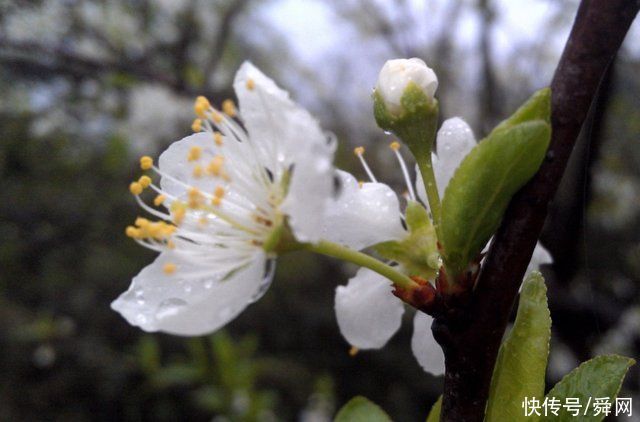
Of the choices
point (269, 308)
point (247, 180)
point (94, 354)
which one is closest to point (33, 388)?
point (94, 354)

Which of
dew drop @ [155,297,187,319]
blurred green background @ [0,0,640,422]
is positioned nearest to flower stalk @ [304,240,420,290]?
dew drop @ [155,297,187,319]

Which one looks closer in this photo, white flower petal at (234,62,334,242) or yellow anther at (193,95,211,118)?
white flower petal at (234,62,334,242)

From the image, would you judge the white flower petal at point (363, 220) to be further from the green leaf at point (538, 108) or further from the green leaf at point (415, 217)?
the green leaf at point (538, 108)

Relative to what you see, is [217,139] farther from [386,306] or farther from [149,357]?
[149,357]

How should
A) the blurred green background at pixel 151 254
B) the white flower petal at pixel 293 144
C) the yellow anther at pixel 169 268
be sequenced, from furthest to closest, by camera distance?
1. the blurred green background at pixel 151 254
2. the yellow anther at pixel 169 268
3. the white flower petal at pixel 293 144

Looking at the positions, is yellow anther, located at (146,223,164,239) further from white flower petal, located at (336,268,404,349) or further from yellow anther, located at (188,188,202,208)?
white flower petal, located at (336,268,404,349)

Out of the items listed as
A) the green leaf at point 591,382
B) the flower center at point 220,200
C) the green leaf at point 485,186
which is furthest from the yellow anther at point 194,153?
the green leaf at point 591,382
